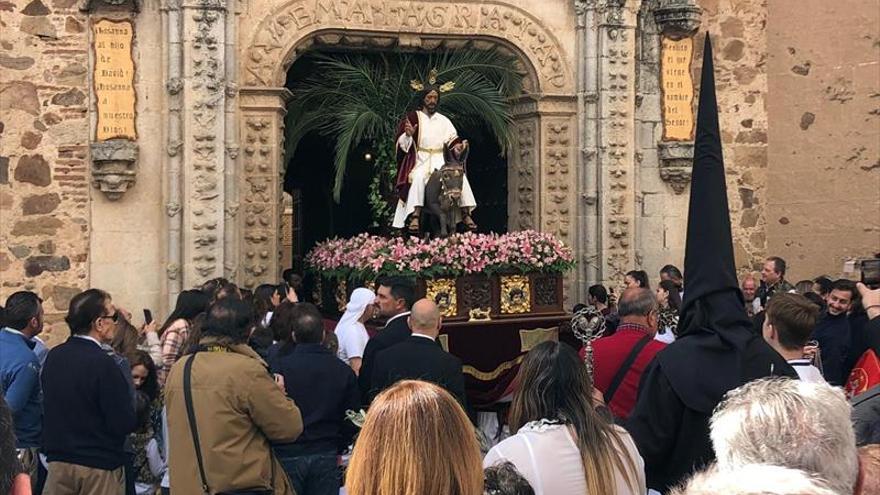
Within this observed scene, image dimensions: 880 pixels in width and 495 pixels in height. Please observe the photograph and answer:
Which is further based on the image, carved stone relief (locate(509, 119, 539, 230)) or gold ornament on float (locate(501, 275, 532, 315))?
carved stone relief (locate(509, 119, 539, 230))

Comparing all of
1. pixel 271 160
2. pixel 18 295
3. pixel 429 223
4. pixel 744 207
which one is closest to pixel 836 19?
pixel 744 207

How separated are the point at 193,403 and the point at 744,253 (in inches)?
390

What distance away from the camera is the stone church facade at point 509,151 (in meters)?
11.4

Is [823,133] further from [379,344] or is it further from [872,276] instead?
[379,344]

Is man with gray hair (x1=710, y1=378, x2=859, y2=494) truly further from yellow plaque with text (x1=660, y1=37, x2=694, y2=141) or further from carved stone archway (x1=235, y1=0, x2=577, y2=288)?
yellow plaque with text (x1=660, y1=37, x2=694, y2=141)

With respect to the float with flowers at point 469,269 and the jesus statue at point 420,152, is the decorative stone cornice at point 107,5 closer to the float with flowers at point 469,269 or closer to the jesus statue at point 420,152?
the jesus statue at point 420,152

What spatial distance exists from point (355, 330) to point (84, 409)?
322 centimetres

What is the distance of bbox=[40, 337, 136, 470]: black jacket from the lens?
588 cm

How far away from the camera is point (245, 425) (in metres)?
5.42

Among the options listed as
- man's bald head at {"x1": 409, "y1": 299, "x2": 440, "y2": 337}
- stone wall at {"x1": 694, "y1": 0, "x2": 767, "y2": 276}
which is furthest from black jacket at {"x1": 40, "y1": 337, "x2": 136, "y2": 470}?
stone wall at {"x1": 694, "y1": 0, "x2": 767, "y2": 276}

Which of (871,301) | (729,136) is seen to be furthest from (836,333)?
(729,136)

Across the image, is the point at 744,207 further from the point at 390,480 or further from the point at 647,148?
the point at 390,480

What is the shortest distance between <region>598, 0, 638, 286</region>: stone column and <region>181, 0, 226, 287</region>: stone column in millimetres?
4059

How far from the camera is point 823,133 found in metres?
14.1
